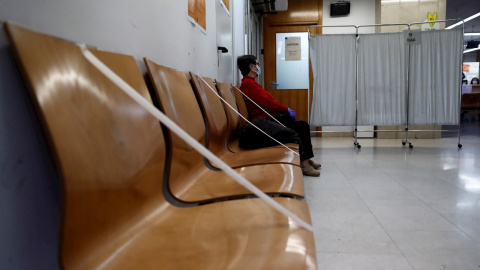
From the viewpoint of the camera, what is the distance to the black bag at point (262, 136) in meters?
2.09

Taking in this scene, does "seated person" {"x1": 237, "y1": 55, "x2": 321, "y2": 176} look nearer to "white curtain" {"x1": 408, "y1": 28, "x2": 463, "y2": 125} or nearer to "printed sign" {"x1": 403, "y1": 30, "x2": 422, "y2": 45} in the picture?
"white curtain" {"x1": 408, "y1": 28, "x2": 463, "y2": 125}

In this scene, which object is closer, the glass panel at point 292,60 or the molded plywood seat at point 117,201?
the molded plywood seat at point 117,201

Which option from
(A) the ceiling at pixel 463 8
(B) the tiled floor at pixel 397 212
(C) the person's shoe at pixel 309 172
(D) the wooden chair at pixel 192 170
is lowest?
(B) the tiled floor at pixel 397 212

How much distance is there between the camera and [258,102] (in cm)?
298

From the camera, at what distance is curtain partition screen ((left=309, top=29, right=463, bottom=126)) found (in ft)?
14.9

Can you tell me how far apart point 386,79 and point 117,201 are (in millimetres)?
4618

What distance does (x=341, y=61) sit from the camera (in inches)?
182

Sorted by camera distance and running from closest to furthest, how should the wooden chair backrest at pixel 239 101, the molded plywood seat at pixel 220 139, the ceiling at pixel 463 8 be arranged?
the molded plywood seat at pixel 220 139 < the wooden chair backrest at pixel 239 101 < the ceiling at pixel 463 8

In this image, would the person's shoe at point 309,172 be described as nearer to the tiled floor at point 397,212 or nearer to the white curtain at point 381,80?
the tiled floor at point 397,212

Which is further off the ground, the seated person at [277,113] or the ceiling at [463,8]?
the ceiling at [463,8]

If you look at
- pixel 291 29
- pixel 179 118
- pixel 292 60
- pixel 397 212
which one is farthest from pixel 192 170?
pixel 291 29

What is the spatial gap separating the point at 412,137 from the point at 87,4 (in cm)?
584

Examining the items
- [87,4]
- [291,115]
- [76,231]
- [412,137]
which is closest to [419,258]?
[76,231]

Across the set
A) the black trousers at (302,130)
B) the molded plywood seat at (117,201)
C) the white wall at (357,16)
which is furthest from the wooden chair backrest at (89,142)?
the white wall at (357,16)
